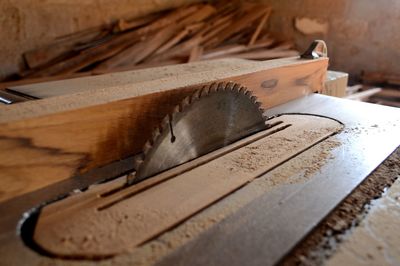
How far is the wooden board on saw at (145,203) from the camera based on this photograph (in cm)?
71

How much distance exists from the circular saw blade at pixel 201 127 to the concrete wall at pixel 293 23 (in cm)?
255

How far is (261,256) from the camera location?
68cm

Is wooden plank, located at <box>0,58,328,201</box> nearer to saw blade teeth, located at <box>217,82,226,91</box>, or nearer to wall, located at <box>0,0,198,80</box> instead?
saw blade teeth, located at <box>217,82,226,91</box>

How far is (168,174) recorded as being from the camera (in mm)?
977

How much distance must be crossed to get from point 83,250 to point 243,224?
1.08 feet

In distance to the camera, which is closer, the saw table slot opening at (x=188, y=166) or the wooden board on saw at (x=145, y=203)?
the wooden board on saw at (x=145, y=203)

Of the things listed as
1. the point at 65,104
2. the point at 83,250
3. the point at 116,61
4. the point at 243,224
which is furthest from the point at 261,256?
the point at 116,61

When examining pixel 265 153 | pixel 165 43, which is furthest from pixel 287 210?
pixel 165 43

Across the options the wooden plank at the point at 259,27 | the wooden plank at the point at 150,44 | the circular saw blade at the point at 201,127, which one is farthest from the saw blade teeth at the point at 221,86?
the wooden plank at the point at 259,27

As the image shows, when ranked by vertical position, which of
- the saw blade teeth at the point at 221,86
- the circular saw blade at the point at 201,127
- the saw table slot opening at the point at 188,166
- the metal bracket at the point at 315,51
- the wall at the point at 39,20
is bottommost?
the saw table slot opening at the point at 188,166

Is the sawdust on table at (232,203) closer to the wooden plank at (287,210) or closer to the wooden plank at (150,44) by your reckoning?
the wooden plank at (287,210)

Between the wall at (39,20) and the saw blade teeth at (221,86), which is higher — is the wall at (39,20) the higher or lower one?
the higher one

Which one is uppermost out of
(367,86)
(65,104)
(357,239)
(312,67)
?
(65,104)

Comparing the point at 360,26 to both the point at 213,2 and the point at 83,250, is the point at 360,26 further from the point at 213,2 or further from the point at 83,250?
the point at 83,250
